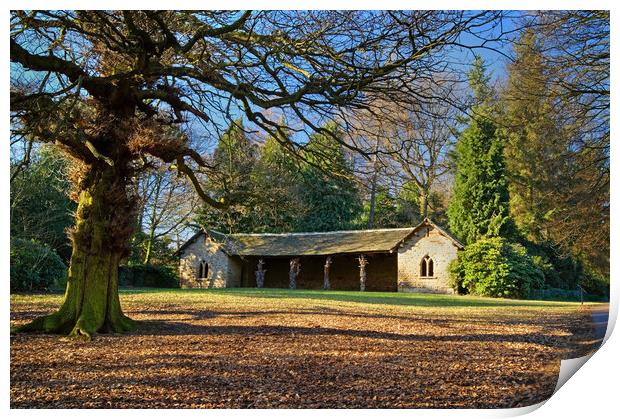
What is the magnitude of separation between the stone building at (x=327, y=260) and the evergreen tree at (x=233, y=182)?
0.50 ft

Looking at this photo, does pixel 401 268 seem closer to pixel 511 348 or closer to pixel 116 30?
pixel 511 348

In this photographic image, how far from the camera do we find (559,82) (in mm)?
4426

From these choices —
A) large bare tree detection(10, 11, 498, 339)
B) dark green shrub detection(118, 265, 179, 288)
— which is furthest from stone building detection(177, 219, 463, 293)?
large bare tree detection(10, 11, 498, 339)

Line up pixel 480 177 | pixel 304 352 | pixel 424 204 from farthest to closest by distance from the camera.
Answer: pixel 424 204 < pixel 480 177 < pixel 304 352

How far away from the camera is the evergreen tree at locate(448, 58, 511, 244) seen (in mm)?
4160

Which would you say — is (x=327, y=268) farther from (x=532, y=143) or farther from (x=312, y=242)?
(x=532, y=143)

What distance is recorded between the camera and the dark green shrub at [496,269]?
4066mm

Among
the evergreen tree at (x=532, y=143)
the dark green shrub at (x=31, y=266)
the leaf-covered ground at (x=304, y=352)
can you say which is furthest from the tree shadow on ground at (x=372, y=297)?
the dark green shrub at (x=31, y=266)

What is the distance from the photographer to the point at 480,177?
13.8 feet

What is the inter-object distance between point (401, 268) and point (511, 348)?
3.72ft

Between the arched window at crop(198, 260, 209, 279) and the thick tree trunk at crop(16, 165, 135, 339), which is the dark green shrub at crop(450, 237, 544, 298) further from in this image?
the thick tree trunk at crop(16, 165, 135, 339)

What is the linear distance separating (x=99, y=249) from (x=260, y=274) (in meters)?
1.47

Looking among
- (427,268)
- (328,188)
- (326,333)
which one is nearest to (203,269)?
(326,333)
